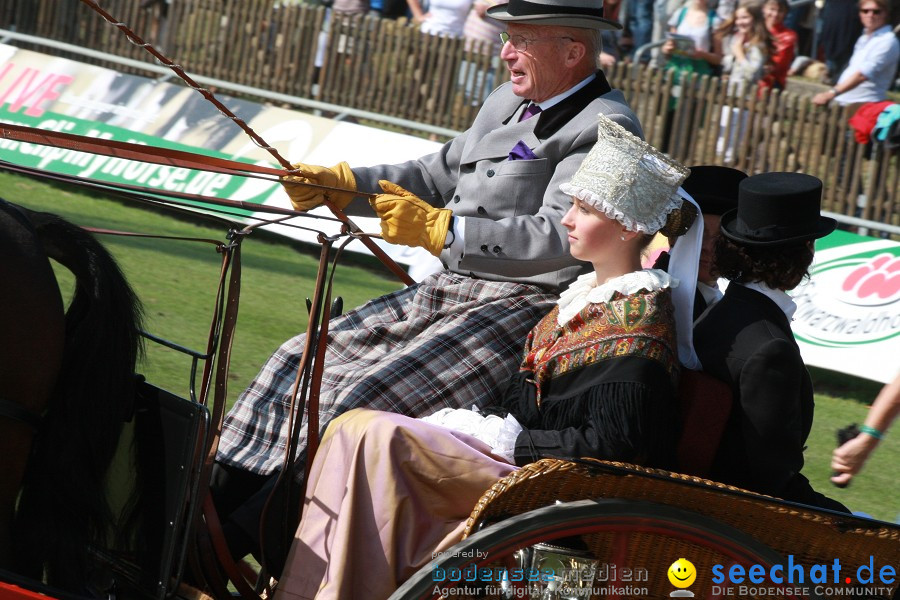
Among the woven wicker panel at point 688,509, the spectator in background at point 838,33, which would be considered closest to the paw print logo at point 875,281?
the spectator in background at point 838,33

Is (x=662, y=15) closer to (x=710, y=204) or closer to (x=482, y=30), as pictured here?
(x=482, y=30)

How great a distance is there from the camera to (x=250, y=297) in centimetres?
677

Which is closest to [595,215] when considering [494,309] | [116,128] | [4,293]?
[494,309]

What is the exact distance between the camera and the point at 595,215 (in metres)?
2.74

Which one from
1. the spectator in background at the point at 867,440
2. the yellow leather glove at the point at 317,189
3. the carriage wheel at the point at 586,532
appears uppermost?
the yellow leather glove at the point at 317,189

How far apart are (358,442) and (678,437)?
0.78m

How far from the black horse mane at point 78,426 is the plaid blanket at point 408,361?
440mm

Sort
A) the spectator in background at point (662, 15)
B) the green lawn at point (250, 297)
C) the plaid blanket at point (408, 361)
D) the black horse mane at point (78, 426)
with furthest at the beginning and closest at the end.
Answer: the spectator in background at point (662, 15) → the green lawn at point (250, 297) → the plaid blanket at point (408, 361) → the black horse mane at point (78, 426)

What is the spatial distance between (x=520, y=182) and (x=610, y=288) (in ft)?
2.35

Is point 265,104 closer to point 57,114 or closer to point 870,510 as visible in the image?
point 57,114

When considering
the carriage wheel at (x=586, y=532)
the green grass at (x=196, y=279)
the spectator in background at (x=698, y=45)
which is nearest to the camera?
the carriage wheel at (x=586, y=532)

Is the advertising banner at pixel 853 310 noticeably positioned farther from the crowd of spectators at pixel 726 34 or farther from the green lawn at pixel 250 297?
the crowd of spectators at pixel 726 34

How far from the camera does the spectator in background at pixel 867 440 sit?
2904 millimetres

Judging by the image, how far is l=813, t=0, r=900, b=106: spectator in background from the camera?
8.43 meters
